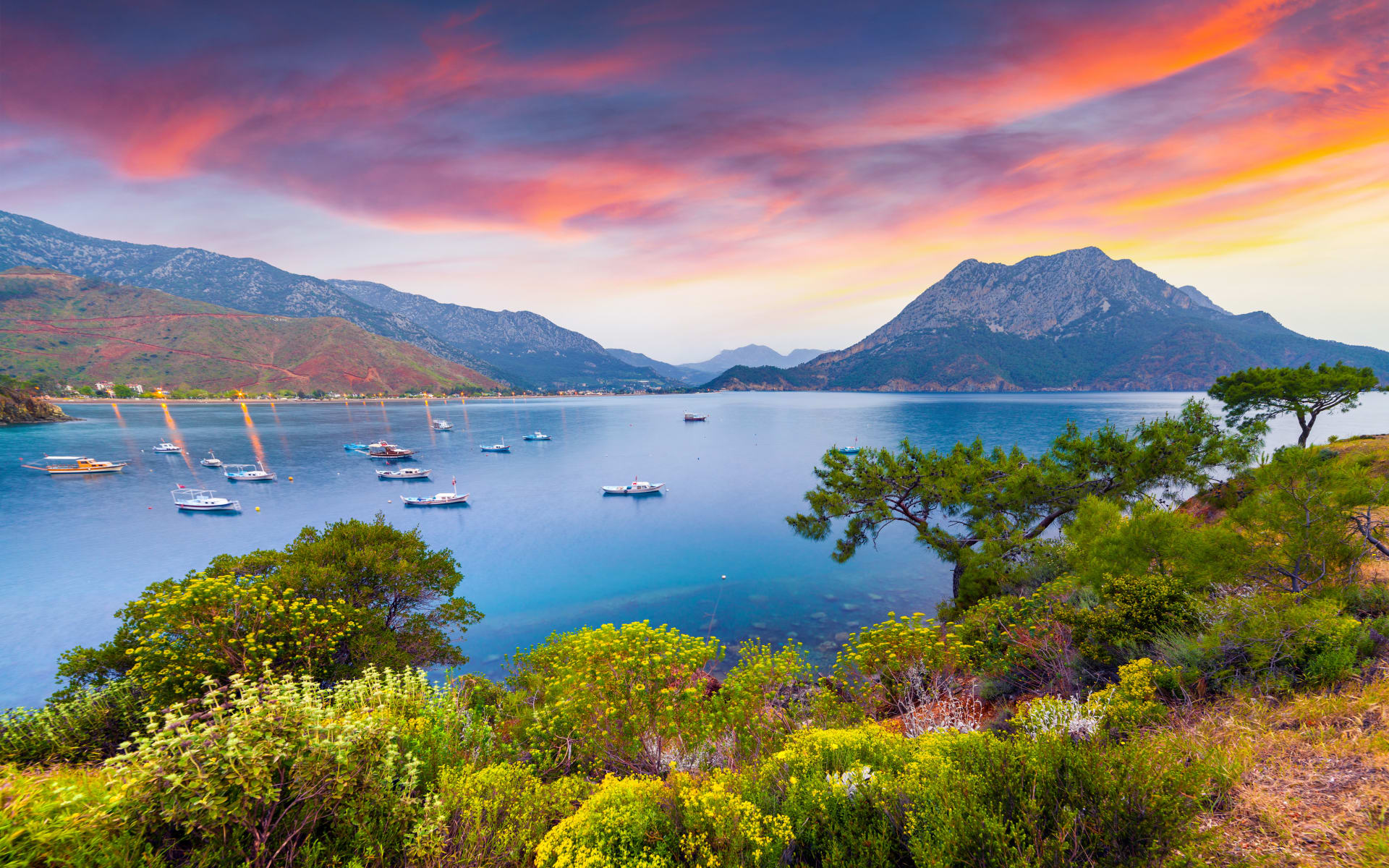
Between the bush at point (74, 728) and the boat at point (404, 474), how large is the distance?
62.9 meters

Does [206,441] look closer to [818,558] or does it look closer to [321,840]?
[818,558]

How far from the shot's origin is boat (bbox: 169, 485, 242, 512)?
54.0 m

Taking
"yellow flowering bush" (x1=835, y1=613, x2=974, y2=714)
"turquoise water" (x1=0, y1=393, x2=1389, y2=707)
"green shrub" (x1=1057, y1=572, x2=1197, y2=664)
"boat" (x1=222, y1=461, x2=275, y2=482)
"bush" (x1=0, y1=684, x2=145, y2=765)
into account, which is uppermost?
"green shrub" (x1=1057, y1=572, x2=1197, y2=664)

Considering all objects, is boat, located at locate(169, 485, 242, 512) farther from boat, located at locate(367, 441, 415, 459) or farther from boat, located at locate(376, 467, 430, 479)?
boat, located at locate(367, 441, 415, 459)

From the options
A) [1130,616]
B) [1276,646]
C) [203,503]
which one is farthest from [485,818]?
[203,503]

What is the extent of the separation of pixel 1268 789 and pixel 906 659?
33.8ft

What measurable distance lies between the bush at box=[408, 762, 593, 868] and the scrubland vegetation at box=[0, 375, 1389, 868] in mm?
51

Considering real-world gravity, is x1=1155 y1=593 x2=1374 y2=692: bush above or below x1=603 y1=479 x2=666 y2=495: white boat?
above

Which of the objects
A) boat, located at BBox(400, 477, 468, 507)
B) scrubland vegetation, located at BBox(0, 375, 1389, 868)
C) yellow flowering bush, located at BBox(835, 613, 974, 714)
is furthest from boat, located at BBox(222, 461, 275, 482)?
yellow flowering bush, located at BBox(835, 613, 974, 714)

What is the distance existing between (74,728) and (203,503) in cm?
6128

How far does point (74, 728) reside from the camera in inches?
407

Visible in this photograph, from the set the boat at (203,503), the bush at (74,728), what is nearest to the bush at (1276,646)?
the bush at (74,728)

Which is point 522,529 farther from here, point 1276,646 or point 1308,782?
point 1308,782

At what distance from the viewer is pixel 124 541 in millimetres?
45000
